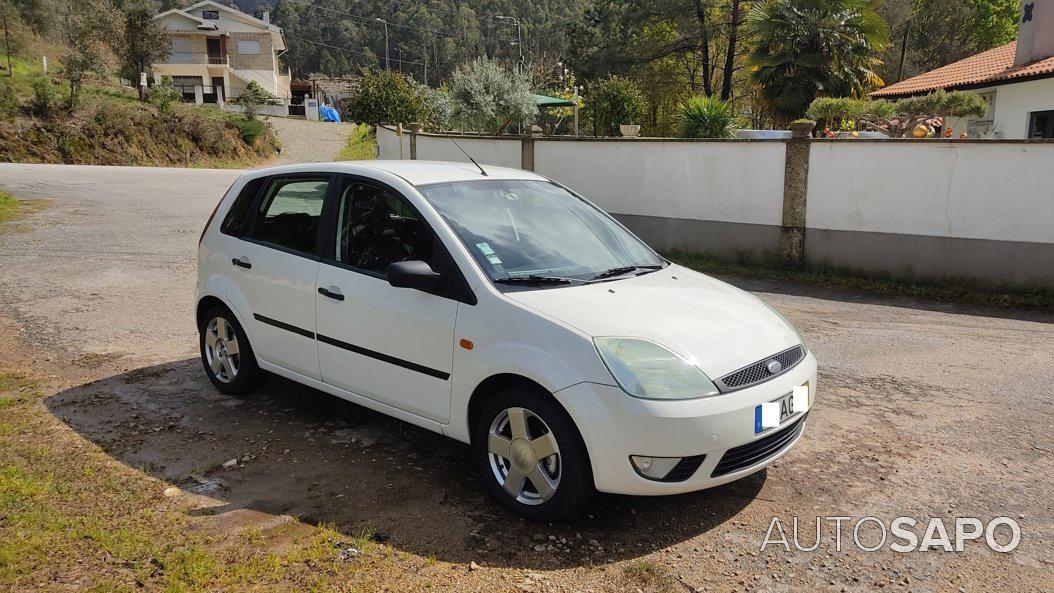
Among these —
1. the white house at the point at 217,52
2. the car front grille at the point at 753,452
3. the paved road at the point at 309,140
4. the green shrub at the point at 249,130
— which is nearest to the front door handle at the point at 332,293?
the car front grille at the point at 753,452

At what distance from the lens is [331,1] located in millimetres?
110875

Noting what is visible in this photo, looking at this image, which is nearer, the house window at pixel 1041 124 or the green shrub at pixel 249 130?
the house window at pixel 1041 124

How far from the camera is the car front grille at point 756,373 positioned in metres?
3.48

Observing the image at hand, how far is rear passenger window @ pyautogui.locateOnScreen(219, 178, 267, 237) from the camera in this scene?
17.4 ft

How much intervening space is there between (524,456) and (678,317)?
3.22 feet

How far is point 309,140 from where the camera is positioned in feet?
144

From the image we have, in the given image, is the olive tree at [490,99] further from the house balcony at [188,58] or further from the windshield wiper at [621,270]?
the house balcony at [188,58]

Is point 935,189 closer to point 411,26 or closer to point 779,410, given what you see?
point 779,410

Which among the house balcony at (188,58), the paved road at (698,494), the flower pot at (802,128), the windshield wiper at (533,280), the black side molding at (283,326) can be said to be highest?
the house balcony at (188,58)

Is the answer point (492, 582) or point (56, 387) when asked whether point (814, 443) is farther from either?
Result: point (56, 387)

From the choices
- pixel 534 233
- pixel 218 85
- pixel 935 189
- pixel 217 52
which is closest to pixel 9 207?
pixel 534 233

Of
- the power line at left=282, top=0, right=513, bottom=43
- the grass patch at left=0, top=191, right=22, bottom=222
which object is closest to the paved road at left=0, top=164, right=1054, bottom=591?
the grass patch at left=0, top=191, right=22, bottom=222

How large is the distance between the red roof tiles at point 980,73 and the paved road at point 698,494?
41.0 ft

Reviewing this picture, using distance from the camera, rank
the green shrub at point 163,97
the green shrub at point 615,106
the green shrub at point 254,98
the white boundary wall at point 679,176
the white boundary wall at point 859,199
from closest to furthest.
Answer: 1. the white boundary wall at point 859,199
2. the white boundary wall at point 679,176
3. the green shrub at point 615,106
4. the green shrub at point 163,97
5. the green shrub at point 254,98
